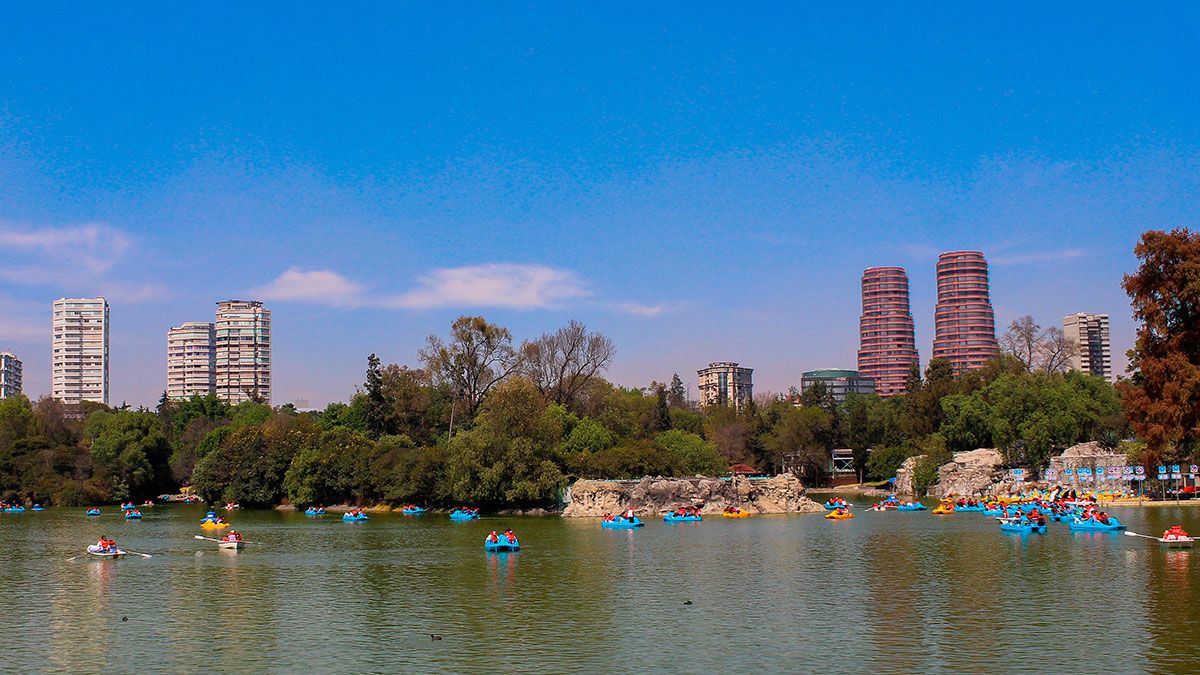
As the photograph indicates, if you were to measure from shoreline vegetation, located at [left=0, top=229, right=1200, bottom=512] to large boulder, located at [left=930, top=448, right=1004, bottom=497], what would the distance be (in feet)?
4.81

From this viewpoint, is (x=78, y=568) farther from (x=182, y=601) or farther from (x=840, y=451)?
(x=840, y=451)

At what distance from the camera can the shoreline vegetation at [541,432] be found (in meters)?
79.5

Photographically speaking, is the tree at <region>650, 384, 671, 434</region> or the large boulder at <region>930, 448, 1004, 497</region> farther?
the tree at <region>650, 384, 671, 434</region>

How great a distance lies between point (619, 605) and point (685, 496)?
155 ft

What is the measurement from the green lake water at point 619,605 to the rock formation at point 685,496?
1865 cm

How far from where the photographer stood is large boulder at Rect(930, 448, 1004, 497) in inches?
4048

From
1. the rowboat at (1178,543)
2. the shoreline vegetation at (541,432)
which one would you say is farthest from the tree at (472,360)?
the rowboat at (1178,543)

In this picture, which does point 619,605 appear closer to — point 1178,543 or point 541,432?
point 1178,543

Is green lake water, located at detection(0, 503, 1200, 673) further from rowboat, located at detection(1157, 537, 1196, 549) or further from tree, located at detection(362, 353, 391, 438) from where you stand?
tree, located at detection(362, 353, 391, 438)

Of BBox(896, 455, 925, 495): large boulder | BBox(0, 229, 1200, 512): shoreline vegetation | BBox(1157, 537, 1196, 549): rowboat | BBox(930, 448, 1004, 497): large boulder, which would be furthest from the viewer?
BBox(896, 455, 925, 495): large boulder

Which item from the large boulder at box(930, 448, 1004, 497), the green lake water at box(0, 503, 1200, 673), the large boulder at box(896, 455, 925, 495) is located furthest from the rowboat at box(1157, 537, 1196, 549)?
the large boulder at box(896, 455, 925, 495)

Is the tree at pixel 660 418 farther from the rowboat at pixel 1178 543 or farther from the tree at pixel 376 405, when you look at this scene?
the rowboat at pixel 1178 543

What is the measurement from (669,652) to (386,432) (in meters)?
84.5

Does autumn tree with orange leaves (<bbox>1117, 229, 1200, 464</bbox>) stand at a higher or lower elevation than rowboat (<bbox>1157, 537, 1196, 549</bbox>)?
higher
